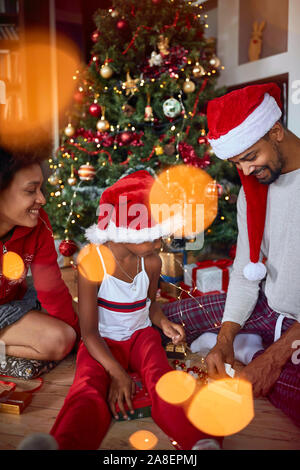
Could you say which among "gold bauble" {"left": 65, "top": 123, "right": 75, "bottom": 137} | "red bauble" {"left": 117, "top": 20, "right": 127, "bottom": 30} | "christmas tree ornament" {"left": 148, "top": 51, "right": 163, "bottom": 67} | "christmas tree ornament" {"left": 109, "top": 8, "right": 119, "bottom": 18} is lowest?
"gold bauble" {"left": 65, "top": 123, "right": 75, "bottom": 137}

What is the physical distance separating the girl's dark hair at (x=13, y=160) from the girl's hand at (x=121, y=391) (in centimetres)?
77

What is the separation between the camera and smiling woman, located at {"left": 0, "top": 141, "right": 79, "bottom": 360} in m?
1.38

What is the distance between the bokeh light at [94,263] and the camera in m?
1.42

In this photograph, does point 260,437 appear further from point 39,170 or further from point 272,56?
point 272,56

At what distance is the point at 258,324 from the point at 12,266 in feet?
3.31

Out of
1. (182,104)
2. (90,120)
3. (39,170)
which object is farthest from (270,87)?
(90,120)

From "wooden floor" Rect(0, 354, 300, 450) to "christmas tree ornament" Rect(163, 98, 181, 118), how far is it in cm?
185

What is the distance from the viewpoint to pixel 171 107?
2.54m

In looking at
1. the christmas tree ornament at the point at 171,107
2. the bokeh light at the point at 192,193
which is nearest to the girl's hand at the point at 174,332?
the bokeh light at the point at 192,193

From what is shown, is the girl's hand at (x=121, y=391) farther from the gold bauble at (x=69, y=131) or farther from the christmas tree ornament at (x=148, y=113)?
the gold bauble at (x=69, y=131)

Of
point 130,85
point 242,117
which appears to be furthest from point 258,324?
point 130,85

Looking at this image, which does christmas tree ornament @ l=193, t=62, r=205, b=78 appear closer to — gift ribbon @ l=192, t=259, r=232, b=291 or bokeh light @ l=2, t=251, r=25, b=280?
gift ribbon @ l=192, t=259, r=232, b=291

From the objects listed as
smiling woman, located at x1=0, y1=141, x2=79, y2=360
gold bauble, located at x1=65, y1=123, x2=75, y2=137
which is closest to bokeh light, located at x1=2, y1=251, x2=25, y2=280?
smiling woman, located at x1=0, y1=141, x2=79, y2=360

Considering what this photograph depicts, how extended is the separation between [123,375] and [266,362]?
477 mm
